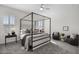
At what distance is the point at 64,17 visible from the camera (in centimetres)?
188

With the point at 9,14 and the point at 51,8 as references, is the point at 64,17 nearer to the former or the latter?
the point at 51,8

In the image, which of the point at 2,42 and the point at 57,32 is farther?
the point at 2,42

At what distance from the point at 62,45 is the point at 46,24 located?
0.85 m

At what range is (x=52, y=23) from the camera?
1.96 meters

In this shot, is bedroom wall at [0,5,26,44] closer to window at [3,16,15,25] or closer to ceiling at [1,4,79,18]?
window at [3,16,15,25]

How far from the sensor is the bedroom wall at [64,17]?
5.77 ft

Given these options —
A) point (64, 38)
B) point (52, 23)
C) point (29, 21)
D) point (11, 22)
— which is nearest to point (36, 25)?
point (29, 21)

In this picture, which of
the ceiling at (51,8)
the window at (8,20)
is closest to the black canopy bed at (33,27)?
the ceiling at (51,8)

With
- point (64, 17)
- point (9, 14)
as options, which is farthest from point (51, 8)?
point (9, 14)

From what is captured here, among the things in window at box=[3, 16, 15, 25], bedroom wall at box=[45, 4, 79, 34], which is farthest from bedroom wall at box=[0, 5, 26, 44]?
bedroom wall at box=[45, 4, 79, 34]

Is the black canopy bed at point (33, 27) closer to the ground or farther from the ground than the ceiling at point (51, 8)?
closer to the ground

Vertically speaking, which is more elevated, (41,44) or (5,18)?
(5,18)

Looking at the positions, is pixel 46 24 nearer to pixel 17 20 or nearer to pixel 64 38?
pixel 64 38

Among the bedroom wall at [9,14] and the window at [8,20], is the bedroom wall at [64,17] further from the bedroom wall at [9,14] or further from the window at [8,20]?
the window at [8,20]
